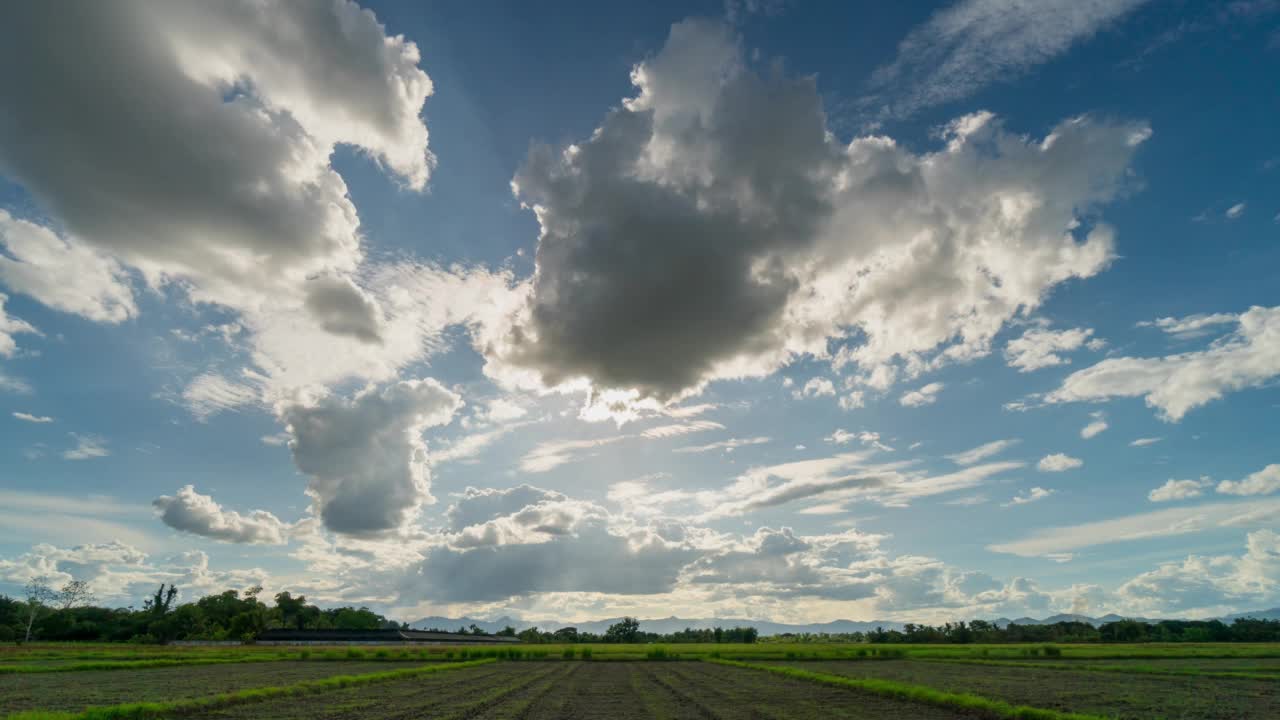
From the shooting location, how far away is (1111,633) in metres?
170

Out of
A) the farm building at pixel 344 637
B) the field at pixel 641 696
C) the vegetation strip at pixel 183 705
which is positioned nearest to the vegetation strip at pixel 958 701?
the field at pixel 641 696

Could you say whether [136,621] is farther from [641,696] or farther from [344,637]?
[641,696]

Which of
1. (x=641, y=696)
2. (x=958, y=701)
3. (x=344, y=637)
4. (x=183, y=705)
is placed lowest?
(x=641, y=696)

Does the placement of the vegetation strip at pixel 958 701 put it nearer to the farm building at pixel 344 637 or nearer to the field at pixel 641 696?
the field at pixel 641 696

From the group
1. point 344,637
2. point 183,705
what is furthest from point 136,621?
point 183,705

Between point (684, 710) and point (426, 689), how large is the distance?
70.7ft

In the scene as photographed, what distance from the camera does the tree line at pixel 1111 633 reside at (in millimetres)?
150750

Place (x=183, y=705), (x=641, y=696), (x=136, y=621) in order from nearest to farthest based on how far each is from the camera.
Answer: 1. (x=183, y=705)
2. (x=641, y=696)
3. (x=136, y=621)

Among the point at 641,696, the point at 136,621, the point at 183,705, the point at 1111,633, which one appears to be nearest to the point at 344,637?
the point at 136,621

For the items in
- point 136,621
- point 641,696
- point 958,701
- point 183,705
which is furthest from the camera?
point 136,621

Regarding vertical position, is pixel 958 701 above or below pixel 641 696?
above

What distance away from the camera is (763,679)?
182 ft

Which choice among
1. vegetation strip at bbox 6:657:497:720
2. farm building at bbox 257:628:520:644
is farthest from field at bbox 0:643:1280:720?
farm building at bbox 257:628:520:644

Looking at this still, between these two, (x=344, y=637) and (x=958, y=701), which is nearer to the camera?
(x=958, y=701)
